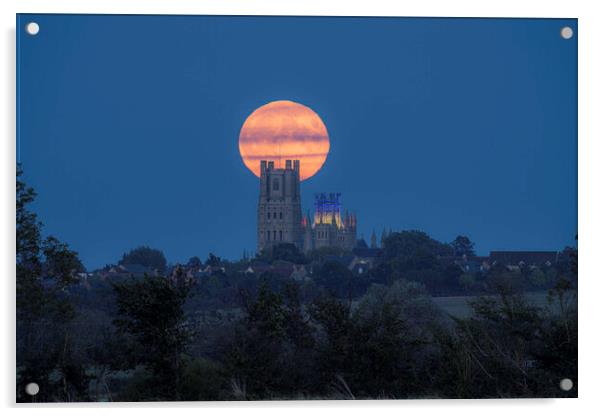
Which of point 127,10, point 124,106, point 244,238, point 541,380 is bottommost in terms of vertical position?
point 541,380

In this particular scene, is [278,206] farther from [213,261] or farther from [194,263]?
[194,263]

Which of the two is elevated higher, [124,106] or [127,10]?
[127,10]

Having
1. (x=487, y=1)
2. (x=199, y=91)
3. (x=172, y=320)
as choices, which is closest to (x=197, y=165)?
(x=199, y=91)

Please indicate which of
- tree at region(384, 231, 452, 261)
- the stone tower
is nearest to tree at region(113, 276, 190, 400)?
the stone tower

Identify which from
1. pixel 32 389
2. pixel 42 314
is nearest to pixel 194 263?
pixel 42 314
